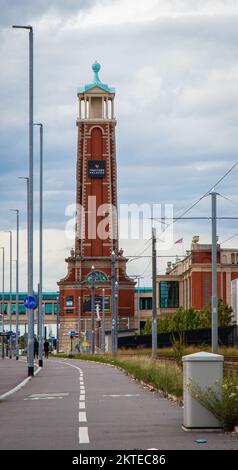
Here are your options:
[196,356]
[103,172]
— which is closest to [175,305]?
[103,172]

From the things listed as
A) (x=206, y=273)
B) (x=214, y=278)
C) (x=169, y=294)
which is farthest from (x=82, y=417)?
(x=169, y=294)

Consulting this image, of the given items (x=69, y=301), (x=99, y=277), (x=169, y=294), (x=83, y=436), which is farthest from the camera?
(x=169, y=294)

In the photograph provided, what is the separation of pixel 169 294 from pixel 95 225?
1171 inches

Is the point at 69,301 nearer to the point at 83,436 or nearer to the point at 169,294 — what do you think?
the point at 169,294

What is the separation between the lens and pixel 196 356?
1612 centimetres

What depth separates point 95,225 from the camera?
155 m

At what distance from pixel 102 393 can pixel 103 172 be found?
428ft

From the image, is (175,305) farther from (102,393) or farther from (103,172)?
(102,393)

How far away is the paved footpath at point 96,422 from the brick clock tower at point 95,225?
127m

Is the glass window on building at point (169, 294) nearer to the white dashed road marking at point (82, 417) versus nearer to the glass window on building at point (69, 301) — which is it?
the glass window on building at point (69, 301)

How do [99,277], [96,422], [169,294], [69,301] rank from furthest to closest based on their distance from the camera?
[169,294] < [69,301] < [99,277] < [96,422]

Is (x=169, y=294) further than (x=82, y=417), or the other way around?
(x=169, y=294)

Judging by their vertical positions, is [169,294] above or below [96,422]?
above

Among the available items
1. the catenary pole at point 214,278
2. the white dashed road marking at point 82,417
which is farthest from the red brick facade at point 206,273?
the white dashed road marking at point 82,417
